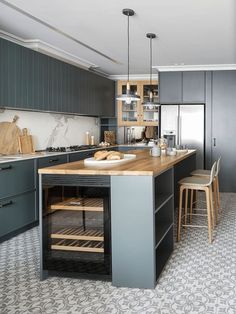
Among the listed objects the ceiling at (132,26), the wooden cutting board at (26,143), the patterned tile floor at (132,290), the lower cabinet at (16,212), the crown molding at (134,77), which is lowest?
the patterned tile floor at (132,290)

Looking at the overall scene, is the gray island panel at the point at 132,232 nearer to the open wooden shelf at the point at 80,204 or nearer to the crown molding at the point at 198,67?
the open wooden shelf at the point at 80,204

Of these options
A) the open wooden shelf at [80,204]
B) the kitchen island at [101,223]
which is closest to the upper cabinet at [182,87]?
the kitchen island at [101,223]

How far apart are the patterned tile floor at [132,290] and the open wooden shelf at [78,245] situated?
0.84ft

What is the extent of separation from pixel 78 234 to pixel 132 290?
2.04 feet

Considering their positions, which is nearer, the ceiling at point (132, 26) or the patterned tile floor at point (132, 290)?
the patterned tile floor at point (132, 290)

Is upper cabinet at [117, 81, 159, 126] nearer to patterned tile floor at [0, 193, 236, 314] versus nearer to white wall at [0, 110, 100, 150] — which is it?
white wall at [0, 110, 100, 150]

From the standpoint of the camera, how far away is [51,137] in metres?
6.14

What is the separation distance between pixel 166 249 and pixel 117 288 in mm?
928

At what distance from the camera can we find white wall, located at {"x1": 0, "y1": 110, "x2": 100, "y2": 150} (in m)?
5.31

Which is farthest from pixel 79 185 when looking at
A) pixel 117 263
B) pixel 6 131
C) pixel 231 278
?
pixel 6 131

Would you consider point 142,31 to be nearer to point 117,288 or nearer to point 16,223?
point 16,223

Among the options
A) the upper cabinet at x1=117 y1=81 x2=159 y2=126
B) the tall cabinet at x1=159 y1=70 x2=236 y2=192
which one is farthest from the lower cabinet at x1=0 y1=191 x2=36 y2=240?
the upper cabinet at x1=117 y1=81 x2=159 y2=126

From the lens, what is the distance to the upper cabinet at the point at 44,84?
14.6 feet

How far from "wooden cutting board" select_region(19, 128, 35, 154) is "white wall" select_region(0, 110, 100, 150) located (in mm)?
120
